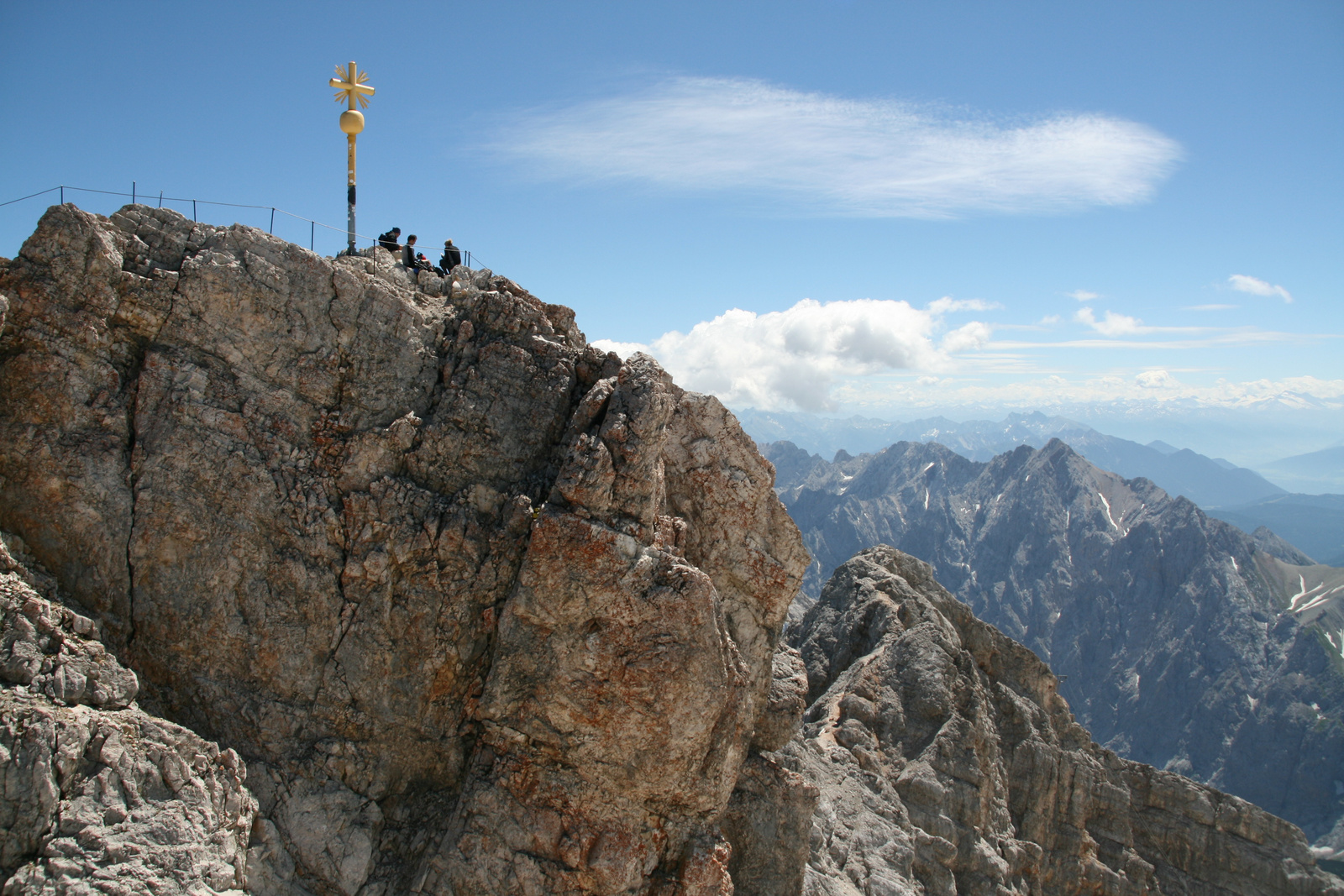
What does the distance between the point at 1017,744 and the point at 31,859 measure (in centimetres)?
4319

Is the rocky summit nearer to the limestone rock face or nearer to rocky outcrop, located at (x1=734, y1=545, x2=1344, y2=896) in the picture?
the limestone rock face

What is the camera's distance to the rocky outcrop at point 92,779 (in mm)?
14242

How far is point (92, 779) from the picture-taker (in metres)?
15.2

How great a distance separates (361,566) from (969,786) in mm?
31849

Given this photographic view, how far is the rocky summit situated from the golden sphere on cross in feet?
14.6

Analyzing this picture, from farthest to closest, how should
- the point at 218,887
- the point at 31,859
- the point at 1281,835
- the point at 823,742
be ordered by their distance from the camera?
the point at 1281,835 < the point at 823,742 < the point at 218,887 < the point at 31,859

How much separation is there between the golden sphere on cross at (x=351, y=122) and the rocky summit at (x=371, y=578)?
14.6ft

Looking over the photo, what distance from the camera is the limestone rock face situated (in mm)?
19219

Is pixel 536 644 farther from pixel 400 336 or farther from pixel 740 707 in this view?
pixel 400 336

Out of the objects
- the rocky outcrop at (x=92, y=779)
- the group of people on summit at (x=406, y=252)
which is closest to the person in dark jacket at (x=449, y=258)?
the group of people on summit at (x=406, y=252)

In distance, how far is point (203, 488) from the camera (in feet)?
65.6

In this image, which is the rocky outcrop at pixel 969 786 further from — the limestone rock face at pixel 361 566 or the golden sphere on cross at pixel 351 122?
the golden sphere on cross at pixel 351 122

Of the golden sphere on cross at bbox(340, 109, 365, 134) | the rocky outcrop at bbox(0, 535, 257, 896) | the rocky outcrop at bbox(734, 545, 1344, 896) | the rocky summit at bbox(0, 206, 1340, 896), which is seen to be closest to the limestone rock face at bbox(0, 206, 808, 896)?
the rocky summit at bbox(0, 206, 1340, 896)

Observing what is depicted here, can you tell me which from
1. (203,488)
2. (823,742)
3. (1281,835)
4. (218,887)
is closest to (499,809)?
(218,887)
